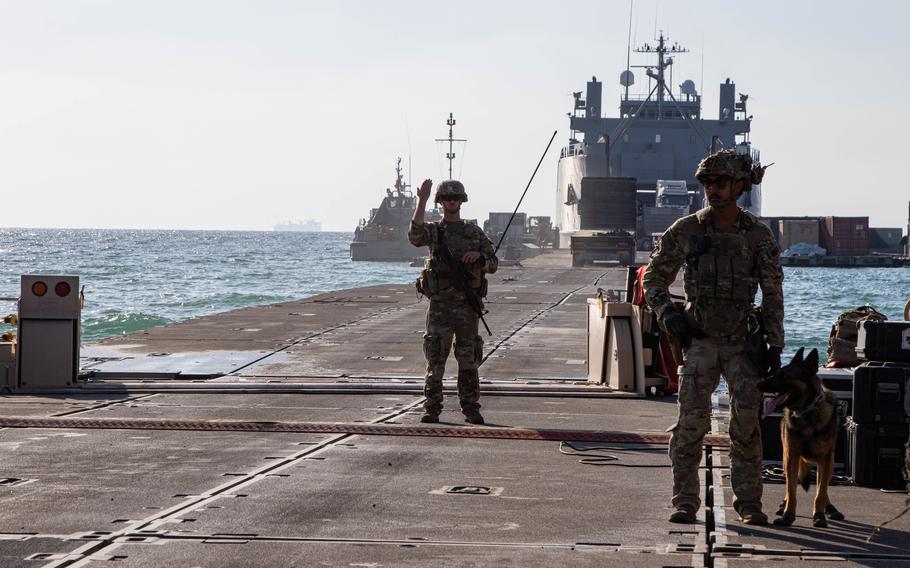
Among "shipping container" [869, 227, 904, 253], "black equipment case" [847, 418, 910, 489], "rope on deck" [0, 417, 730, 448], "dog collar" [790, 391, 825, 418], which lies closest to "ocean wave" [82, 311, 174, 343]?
"rope on deck" [0, 417, 730, 448]

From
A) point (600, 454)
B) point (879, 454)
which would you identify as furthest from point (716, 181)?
point (600, 454)

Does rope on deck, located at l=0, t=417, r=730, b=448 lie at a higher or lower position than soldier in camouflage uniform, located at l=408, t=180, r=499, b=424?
lower

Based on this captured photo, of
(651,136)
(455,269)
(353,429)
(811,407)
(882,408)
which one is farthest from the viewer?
(651,136)

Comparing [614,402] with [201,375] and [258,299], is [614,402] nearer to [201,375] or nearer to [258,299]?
[201,375]

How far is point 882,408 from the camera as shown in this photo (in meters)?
7.97

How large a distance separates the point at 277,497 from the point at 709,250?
8.91 feet

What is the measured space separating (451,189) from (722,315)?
4070mm

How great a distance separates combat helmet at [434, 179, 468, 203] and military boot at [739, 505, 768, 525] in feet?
14.5

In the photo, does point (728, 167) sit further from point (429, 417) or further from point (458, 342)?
point (429, 417)

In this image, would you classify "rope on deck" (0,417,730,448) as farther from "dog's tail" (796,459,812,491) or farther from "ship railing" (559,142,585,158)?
"ship railing" (559,142,585,158)

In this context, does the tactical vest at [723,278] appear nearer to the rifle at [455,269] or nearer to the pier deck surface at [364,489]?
the pier deck surface at [364,489]

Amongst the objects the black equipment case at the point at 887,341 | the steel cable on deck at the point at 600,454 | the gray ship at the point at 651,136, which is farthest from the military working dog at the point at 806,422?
the gray ship at the point at 651,136

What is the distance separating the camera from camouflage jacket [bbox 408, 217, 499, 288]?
35.6 ft

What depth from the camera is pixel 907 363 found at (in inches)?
318
